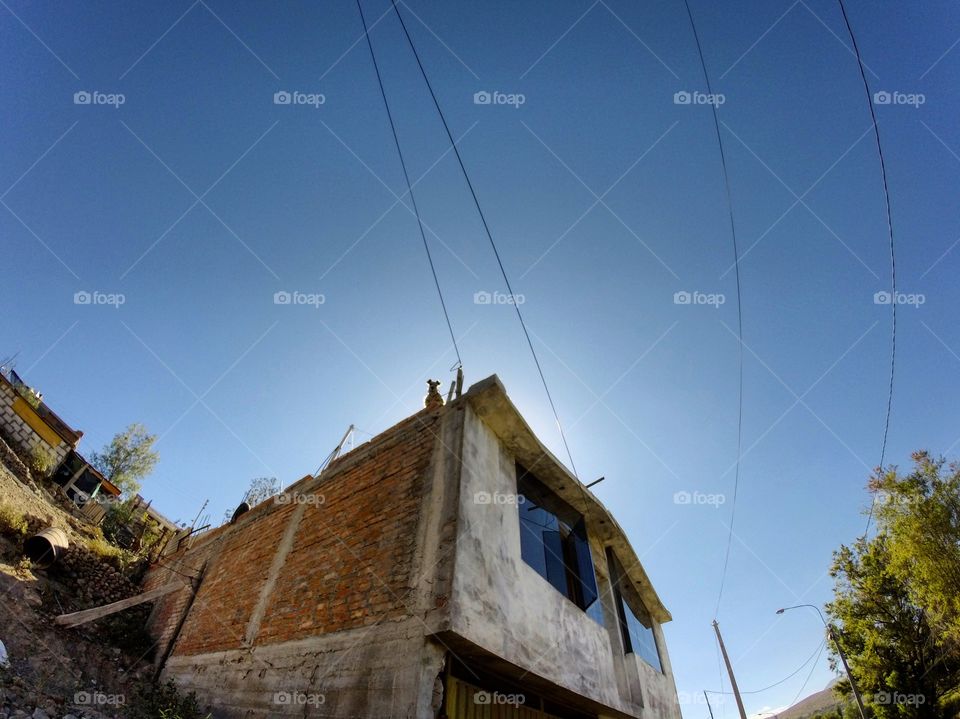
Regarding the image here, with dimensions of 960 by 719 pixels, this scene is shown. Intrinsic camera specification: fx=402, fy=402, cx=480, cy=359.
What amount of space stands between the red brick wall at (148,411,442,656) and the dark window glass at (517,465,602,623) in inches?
79.4

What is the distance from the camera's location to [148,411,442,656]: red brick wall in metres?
4.87

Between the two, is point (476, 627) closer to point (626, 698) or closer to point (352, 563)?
point (352, 563)

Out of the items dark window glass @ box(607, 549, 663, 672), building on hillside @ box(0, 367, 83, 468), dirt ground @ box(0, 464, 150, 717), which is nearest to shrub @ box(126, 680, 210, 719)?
dirt ground @ box(0, 464, 150, 717)

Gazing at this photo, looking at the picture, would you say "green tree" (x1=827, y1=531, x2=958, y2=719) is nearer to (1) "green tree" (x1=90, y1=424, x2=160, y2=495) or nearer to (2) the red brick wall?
(2) the red brick wall

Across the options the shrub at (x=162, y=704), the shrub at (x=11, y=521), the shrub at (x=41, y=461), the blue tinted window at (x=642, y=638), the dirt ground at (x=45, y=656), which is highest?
the shrub at (x=41, y=461)

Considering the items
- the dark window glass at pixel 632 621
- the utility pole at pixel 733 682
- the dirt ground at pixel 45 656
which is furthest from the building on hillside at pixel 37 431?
the utility pole at pixel 733 682

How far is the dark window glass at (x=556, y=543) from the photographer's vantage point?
6.53 m

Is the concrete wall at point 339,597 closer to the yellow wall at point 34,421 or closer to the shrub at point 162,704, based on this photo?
the shrub at point 162,704

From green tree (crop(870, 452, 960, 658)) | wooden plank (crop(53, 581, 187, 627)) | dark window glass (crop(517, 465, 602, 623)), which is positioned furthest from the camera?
green tree (crop(870, 452, 960, 658))

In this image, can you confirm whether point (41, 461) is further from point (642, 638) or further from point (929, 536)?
point (929, 536)

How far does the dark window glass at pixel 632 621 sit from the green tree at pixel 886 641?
1176 cm

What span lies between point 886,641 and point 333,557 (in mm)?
24447

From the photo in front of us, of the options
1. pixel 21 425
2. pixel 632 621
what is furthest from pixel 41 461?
pixel 632 621

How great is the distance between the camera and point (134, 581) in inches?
433
